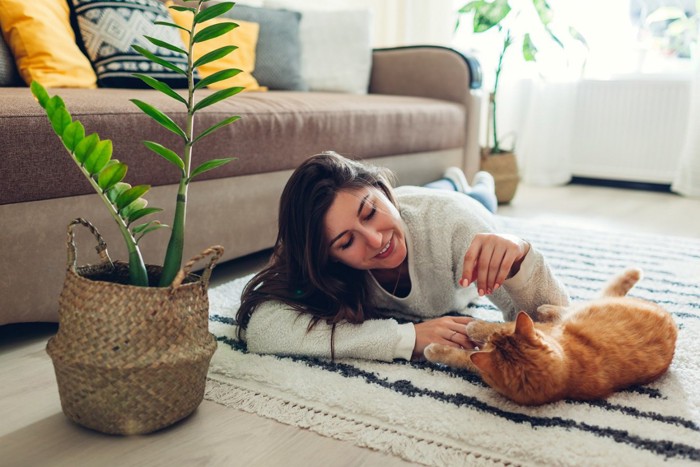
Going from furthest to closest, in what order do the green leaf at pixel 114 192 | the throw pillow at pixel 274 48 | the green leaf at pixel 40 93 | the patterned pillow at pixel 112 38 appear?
1. the throw pillow at pixel 274 48
2. the patterned pillow at pixel 112 38
3. the green leaf at pixel 114 192
4. the green leaf at pixel 40 93

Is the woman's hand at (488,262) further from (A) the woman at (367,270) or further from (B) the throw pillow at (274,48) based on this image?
(B) the throw pillow at (274,48)

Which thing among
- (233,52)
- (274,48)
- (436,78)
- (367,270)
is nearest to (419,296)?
(367,270)

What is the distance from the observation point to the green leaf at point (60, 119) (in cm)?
75

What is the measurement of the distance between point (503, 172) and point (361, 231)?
1.93 m

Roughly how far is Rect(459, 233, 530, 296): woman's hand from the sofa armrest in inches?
68.3

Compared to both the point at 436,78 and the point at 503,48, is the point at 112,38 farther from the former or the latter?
the point at 503,48

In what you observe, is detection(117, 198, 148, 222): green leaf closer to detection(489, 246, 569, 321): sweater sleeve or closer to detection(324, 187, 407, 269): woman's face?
detection(324, 187, 407, 269): woman's face

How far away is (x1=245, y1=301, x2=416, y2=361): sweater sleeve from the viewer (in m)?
1.06

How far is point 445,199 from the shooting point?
1.28 meters

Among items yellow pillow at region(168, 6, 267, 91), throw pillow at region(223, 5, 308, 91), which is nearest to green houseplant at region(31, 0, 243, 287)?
yellow pillow at region(168, 6, 267, 91)

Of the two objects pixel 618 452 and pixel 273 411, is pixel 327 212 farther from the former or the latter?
pixel 618 452

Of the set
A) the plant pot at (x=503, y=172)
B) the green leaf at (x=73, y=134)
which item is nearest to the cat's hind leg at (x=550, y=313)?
the green leaf at (x=73, y=134)

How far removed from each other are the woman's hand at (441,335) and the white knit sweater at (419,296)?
18 mm

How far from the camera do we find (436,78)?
264 centimetres
